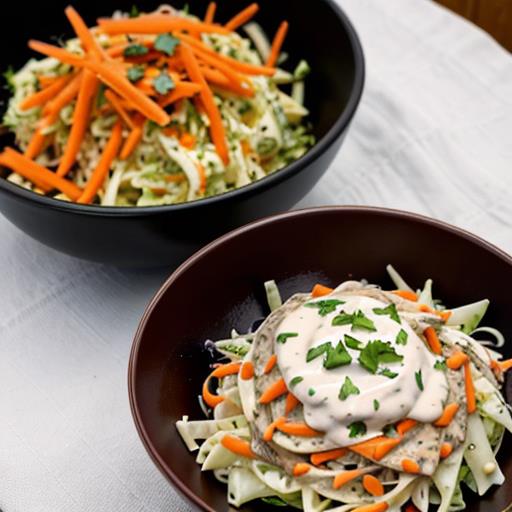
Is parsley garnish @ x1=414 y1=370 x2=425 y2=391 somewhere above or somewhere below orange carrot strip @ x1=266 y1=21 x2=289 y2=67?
below

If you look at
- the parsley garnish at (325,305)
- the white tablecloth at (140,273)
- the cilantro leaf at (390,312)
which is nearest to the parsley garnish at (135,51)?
the white tablecloth at (140,273)

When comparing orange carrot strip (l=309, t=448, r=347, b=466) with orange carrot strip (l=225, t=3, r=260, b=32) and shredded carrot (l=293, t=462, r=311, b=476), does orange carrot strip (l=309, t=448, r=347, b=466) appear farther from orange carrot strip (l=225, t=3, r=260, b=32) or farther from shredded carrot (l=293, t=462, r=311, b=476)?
orange carrot strip (l=225, t=3, r=260, b=32)

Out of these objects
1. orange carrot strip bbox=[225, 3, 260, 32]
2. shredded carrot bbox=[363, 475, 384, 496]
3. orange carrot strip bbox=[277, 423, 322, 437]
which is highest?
orange carrot strip bbox=[225, 3, 260, 32]

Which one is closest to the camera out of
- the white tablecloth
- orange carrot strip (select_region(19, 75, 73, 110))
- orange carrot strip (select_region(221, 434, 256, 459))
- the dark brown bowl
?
orange carrot strip (select_region(221, 434, 256, 459))

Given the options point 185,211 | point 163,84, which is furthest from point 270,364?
point 163,84

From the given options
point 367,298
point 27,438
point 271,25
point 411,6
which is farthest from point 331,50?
point 27,438

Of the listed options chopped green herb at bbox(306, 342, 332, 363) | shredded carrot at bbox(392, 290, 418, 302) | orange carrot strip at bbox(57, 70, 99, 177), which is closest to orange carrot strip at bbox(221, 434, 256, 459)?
chopped green herb at bbox(306, 342, 332, 363)
